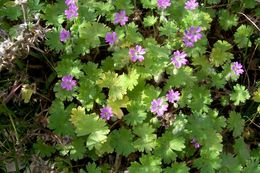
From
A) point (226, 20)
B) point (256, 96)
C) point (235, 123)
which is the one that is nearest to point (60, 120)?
point (235, 123)

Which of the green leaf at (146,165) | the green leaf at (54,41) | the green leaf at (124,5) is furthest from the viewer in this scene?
the green leaf at (124,5)

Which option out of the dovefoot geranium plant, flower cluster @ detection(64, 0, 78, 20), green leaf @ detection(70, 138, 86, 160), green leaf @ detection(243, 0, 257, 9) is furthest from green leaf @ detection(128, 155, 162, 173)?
green leaf @ detection(243, 0, 257, 9)

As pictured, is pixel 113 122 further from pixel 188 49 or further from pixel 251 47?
pixel 251 47

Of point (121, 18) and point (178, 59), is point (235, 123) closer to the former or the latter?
point (178, 59)

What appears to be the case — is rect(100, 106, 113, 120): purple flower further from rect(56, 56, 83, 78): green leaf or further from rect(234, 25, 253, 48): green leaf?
rect(234, 25, 253, 48): green leaf

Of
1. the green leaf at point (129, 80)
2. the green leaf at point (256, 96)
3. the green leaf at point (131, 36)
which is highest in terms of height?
the green leaf at point (131, 36)

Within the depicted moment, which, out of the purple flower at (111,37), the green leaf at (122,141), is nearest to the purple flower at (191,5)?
the purple flower at (111,37)

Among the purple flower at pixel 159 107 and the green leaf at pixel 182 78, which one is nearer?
→ the purple flower at pixel 159 107

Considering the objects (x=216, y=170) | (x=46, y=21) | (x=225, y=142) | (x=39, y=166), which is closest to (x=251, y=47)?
(x=225, y=142)

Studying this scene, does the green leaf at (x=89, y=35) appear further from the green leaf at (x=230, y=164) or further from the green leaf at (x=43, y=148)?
the green leaf at (x=230, y=164)
